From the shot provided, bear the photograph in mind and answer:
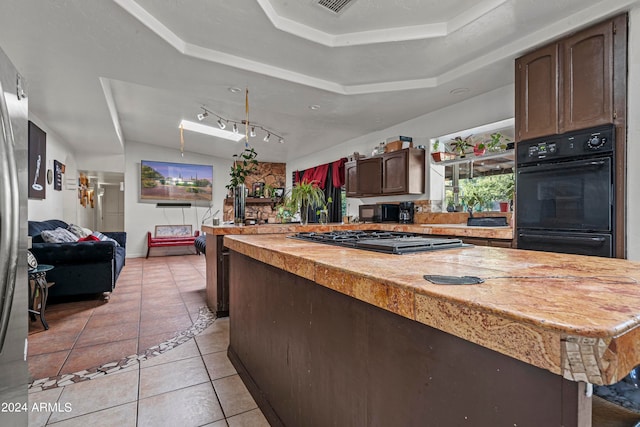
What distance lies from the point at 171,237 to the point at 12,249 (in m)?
7.10

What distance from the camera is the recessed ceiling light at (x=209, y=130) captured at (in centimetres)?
568

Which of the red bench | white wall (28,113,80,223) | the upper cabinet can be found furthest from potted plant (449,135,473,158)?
the red bench

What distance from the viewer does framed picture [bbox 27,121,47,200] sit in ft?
12.7

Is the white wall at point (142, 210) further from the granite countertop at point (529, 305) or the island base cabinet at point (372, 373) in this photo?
the granite countertop at point (529, 305)

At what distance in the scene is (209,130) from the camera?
5953 mm

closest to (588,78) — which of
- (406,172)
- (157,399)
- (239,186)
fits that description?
(406,172)

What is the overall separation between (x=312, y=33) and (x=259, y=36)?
0.45 metres

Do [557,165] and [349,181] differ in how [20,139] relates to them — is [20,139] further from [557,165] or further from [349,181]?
[349,181]

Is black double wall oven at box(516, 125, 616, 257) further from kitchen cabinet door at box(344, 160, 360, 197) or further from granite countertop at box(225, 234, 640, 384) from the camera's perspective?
kitchen cabinet door at box(344, 160, 360, 197)

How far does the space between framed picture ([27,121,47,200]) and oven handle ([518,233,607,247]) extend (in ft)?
18.3

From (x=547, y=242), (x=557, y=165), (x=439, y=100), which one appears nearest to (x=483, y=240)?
(x=547, y=242)

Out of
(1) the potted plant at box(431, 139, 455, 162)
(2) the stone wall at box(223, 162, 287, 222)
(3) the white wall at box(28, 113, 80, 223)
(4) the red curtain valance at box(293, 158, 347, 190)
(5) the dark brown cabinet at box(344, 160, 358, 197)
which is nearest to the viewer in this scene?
(1) the potted plant at box(431, 139, 455, 162)

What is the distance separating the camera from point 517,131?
106 inches

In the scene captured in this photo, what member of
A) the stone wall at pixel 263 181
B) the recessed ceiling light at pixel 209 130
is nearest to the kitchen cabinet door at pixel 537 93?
the recessed ceiling light at pixel 209 130
